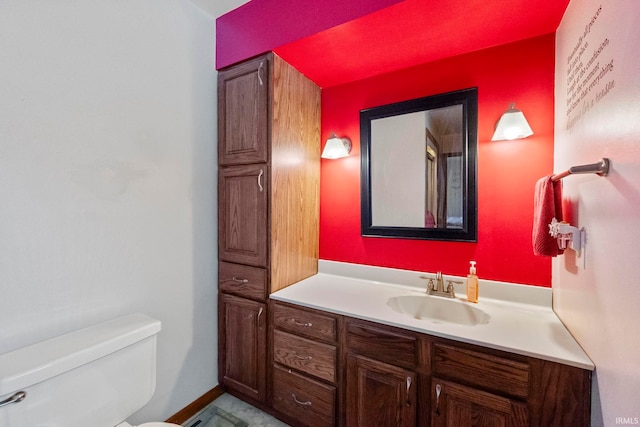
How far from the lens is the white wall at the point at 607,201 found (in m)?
0.64

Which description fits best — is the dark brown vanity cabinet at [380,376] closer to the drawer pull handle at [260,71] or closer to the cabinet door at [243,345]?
the cabinet door at [243,345]

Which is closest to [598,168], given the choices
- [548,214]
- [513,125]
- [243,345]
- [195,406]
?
[548,214]

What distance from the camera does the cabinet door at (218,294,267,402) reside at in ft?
5.10

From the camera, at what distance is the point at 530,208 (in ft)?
4.38

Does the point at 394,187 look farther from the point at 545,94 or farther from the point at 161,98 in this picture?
the point at 161,98

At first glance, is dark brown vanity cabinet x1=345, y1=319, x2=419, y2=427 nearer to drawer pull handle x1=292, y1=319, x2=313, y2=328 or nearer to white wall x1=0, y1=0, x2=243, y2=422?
drawer pull handle x1=292, y1=319, x2=313, y2=328

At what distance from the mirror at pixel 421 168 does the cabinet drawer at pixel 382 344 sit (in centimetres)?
66

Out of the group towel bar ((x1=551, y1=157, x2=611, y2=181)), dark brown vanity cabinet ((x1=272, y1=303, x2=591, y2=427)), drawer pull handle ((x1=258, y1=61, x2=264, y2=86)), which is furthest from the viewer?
drawer pull handle ((x1=258, y1=61, x2=264, y2=86))

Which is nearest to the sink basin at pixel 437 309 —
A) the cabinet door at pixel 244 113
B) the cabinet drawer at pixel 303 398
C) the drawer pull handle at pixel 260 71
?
the cabinet drawer at pixel 303 398

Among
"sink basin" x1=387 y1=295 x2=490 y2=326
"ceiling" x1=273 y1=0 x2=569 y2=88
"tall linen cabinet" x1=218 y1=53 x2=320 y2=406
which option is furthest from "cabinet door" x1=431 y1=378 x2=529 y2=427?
"ceiling" x1=273 y1=0 x2=569 y2=88

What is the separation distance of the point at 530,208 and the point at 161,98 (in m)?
2.09

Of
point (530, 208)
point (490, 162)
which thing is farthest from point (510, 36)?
point (530, 208)

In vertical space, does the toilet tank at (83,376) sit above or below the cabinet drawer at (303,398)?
above

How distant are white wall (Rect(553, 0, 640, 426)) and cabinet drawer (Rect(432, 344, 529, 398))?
0.64 feet
